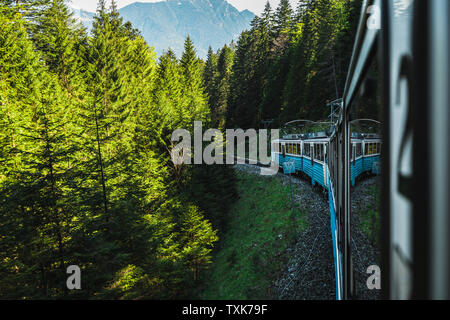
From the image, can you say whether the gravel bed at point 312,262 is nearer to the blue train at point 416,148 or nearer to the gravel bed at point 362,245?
the gravel bed at point 362,245

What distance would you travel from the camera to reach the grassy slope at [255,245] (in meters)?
13.5

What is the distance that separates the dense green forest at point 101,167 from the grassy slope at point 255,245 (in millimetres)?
1290

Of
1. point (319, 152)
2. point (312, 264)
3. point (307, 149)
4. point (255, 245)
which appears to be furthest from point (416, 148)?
point (255, 245)

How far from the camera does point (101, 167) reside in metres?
12.1

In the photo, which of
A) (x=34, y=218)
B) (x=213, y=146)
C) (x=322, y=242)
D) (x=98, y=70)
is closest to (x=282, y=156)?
(x=213, y=146)

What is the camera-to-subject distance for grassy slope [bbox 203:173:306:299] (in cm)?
1350

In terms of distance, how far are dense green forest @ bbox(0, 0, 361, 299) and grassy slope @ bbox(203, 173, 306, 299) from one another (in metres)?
1.29

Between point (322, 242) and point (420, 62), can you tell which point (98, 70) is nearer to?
point (322, 242)

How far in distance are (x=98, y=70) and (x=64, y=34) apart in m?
6.65

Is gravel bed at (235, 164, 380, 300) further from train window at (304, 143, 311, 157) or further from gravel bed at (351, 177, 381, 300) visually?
gravel bed at (351, 177, 381, 300)

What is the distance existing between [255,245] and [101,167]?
10631 millimetres

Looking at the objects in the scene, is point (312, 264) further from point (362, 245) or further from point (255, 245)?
point (362, 245)

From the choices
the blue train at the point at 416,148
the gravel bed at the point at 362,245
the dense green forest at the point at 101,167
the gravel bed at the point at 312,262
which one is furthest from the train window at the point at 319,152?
the blue train at the point at 416,148

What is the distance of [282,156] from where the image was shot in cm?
2306
